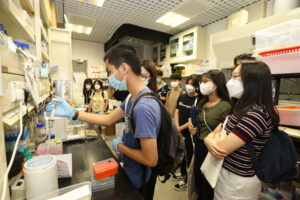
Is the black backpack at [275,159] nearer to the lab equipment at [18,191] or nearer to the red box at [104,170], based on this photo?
the red box at [104,170]

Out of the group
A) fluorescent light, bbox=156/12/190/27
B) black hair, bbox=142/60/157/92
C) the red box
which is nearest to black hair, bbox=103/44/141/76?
the red box

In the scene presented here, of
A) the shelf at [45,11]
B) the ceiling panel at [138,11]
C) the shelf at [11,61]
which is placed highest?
the ceiling panel at [138,11]

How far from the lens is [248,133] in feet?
2.93

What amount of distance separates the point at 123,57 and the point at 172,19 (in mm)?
2796

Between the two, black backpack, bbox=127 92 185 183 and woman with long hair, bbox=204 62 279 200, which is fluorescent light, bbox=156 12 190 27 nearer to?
woman with long hair, bbox=204 62 279 200

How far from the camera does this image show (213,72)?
163 centimetres

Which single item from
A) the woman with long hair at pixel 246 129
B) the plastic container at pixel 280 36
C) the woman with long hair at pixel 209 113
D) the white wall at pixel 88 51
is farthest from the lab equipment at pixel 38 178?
the white wall at pixel 88 51

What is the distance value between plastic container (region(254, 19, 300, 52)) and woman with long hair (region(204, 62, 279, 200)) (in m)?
0.61

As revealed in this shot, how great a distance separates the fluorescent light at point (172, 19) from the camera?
3.03m

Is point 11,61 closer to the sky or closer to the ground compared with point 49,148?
closer to the sky

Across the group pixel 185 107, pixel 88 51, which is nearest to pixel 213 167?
pixel 185 107

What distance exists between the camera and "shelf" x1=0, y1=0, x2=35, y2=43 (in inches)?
27.1

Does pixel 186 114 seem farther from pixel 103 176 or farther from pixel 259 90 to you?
pixel 103 176

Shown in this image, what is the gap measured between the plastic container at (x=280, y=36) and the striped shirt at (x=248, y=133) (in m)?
0.84
